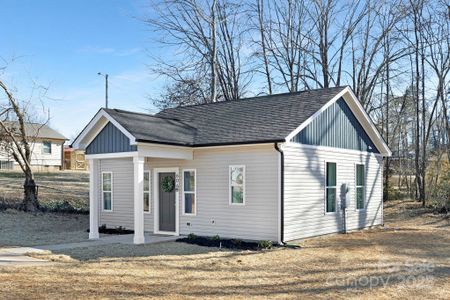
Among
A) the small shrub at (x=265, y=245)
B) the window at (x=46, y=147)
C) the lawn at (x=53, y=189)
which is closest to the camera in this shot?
the small shrub at (x=265, y=245)

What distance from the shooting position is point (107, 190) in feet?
55.0

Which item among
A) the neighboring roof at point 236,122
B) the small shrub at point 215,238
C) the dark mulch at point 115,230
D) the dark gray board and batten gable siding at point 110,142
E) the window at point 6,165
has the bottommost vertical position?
the dark mulch at point 115,230

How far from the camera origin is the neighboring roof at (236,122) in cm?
1298

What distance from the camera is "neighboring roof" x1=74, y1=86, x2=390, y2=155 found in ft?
42.6

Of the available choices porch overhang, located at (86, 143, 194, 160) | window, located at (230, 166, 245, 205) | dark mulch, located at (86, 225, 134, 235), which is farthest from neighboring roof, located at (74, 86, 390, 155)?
dark mulch, located at (86, 225, 134, 235)

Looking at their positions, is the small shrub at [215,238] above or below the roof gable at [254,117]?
below

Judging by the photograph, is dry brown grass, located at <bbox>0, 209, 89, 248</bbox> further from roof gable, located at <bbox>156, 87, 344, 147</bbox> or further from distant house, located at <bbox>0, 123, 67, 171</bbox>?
distant house, located at <bbox>0, 123, 67, 171</bbox>

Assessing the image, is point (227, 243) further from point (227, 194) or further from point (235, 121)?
point (235, 121)

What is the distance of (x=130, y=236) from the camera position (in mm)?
14578

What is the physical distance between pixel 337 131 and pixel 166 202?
228 inches

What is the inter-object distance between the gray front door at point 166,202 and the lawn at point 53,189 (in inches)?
285

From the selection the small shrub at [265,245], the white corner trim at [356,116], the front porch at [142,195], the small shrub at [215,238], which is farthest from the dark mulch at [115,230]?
the white corner trim at [356,116]

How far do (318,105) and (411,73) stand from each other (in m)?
15.5

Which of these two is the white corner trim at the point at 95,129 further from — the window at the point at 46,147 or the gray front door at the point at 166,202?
the window at the point at 46,147
